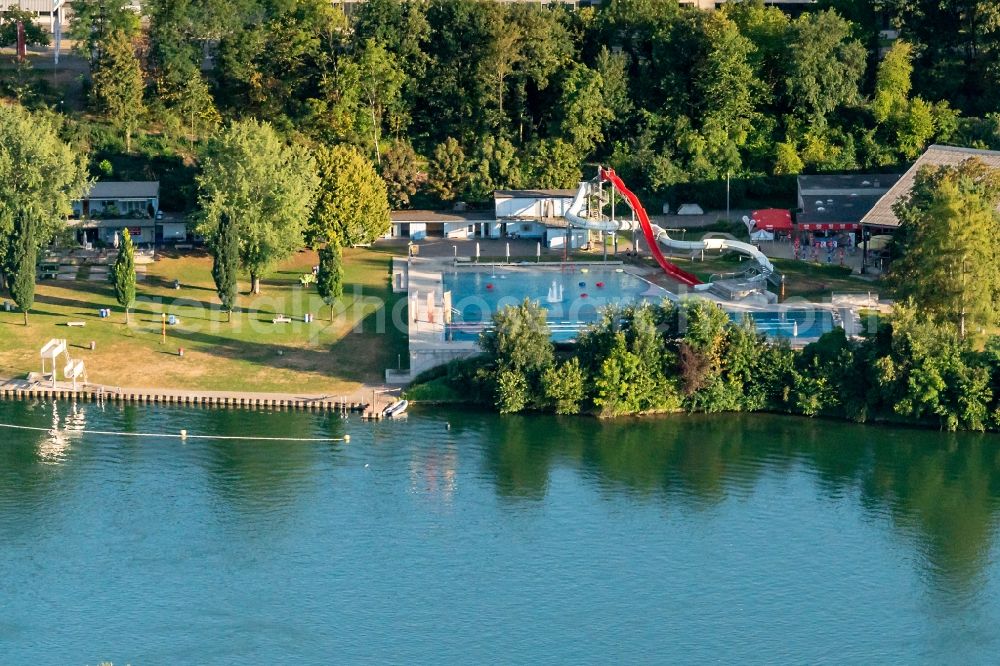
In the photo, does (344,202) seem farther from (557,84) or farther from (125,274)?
(557,84)

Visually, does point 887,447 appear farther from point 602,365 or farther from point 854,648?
point 854,648

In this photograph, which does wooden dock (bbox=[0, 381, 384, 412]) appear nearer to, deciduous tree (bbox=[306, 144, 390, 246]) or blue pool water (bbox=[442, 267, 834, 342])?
blue pool water (bbox=[442, 267, 834, 342])

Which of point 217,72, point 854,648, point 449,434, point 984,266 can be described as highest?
point 217,72

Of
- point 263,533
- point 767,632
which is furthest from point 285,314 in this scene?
point 767,632

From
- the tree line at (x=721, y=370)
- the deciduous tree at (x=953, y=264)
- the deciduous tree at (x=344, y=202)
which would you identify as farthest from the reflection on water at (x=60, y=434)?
the deciduous tree at (x=953, y=264)

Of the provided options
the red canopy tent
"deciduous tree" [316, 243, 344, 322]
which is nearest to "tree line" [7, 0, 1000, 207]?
the red canopy tent

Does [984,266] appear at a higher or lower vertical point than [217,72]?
lower

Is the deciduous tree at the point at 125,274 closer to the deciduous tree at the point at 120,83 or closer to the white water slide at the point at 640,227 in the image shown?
the deciduous tree at the point at 120,83

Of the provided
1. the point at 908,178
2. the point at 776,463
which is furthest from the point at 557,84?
the point at 776,463
